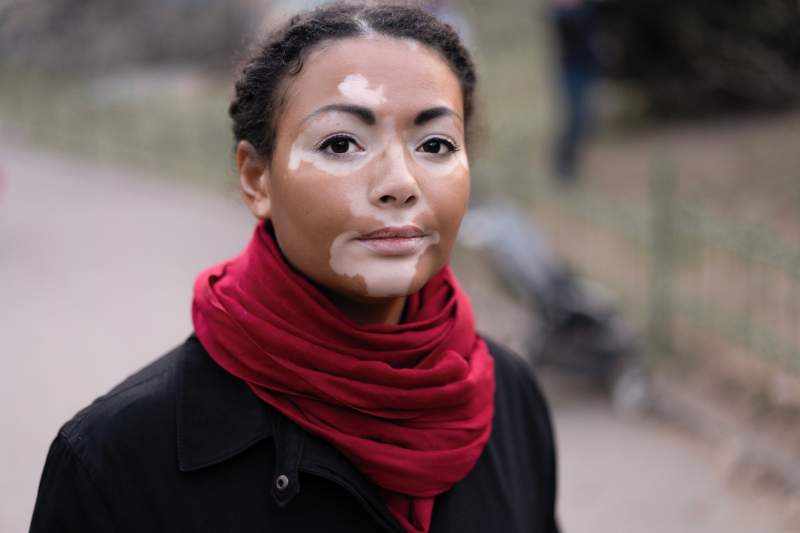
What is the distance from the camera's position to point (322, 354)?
1831 mm

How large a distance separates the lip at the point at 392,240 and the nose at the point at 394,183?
5 cm

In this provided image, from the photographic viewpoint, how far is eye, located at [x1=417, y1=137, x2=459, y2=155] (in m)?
1.92

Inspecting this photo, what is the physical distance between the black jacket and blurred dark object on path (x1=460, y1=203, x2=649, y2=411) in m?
3.67

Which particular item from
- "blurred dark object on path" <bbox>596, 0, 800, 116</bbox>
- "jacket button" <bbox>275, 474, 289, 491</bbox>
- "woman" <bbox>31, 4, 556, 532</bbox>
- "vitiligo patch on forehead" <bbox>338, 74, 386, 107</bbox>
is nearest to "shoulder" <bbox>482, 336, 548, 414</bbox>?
"woman" <bbox>31, 4, 556, 532</bbox>

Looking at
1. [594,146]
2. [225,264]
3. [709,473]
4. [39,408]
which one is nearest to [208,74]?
[594,146]

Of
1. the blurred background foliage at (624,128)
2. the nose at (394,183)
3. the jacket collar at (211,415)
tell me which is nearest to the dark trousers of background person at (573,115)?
the blurred background foliage at (624,128)

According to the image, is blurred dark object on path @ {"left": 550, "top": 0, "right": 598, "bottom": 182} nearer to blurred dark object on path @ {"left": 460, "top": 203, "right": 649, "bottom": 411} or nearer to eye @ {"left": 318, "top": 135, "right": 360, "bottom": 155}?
blurred dark object on path @ {"left": 460, "top": 203, "right": 649, "bottom": 411}

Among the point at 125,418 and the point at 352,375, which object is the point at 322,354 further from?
the point at 125,418

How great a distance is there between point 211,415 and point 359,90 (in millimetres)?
658

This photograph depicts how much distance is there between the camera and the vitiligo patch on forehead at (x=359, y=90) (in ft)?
6.07

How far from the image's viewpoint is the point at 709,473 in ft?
15.9

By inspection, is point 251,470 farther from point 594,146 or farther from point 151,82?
point 151,82

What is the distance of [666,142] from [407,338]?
310 inches

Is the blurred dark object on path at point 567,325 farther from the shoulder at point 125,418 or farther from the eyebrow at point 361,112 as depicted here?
the shoulder at point 125,418
